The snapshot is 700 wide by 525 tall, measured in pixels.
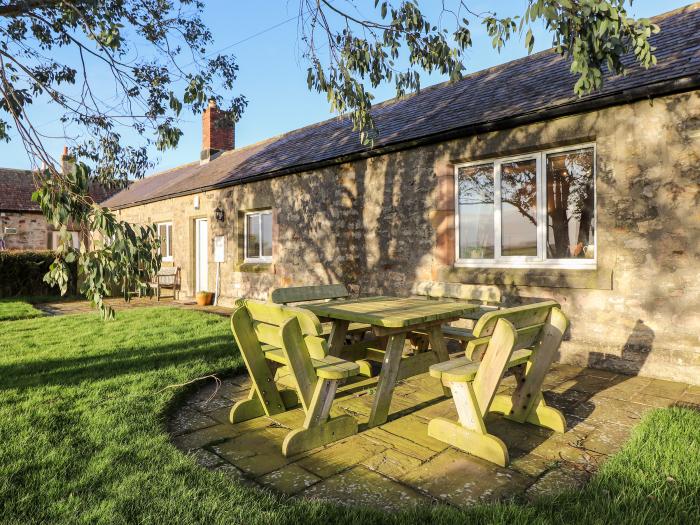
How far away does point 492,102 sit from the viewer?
718 cm

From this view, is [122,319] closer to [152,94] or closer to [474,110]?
[152,94]

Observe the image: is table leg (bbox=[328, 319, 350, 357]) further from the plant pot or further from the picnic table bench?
the plant pot

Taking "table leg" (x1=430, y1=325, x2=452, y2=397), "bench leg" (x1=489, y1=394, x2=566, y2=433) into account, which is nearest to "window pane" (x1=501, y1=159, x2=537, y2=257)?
"table leg" (x1=430, y1=325, x2=452, y2=397)

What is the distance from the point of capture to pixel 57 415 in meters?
3.73

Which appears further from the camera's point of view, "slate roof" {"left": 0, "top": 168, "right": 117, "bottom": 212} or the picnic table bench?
"slate roof" {"left": 0, "top": 168, "right": 117, "bottom": 212}

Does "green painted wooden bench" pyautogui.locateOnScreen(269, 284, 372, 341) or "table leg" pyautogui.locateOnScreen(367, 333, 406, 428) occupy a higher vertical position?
"green painted wooden bench" pyautogui.locateOnScreen(269, 284, 372, 341)

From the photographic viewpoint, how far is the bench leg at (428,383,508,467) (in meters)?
3.01

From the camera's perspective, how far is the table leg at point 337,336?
4.48m

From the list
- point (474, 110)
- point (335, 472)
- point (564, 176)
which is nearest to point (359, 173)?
point (474, 110)

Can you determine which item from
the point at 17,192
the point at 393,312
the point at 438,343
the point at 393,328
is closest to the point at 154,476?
the point at 393,328

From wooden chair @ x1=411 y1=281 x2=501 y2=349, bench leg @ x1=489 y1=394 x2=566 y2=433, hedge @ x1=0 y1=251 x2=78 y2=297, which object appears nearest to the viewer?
bench leg @ x1=489 y1=394 x2=566 y2=433

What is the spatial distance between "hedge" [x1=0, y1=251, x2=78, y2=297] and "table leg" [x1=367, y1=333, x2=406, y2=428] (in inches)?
564

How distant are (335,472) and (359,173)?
6.11 m

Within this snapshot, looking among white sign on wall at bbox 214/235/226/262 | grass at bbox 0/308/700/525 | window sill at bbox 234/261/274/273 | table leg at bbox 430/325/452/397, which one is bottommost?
grass at bbox 0/308/700/525
